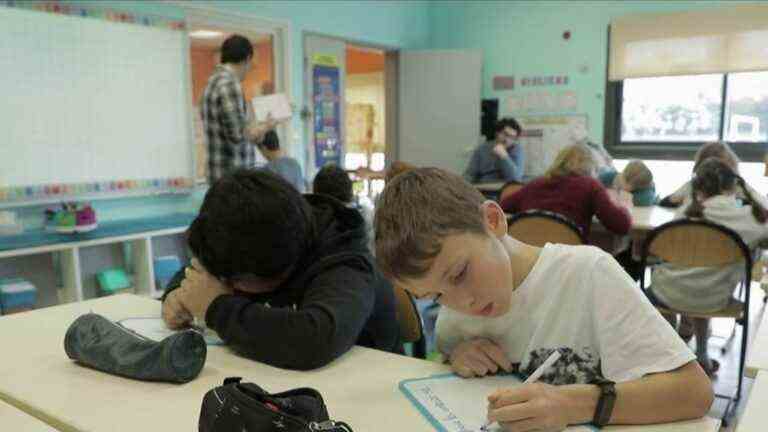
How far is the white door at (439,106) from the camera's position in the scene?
19.9ft

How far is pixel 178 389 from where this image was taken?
1043 millimetres

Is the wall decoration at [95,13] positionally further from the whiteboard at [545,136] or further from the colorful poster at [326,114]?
the whiteboard at [545,136]

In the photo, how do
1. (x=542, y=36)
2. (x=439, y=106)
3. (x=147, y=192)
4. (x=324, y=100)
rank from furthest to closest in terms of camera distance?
Answer: (x=439, y=106), (x=542, y=36), (x=324, y=100), (x=147, y=192)

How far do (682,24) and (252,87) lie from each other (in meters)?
5.13

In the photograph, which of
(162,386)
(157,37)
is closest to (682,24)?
(157,37)

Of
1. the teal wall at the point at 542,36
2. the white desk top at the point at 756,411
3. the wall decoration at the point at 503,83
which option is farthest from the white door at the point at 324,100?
the white desk top at the point at 756,411

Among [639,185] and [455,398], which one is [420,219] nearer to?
[455,398]

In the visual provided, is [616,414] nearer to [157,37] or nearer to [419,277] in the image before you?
[419,277]

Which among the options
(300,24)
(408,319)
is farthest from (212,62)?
(408,319)

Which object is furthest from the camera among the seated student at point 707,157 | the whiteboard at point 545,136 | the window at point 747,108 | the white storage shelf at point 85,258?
the whiteboard at point 545,136

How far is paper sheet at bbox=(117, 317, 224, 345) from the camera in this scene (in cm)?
130

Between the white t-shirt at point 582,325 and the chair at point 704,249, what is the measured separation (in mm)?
1928

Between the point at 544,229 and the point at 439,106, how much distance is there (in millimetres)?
3513

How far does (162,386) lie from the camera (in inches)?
41.6
